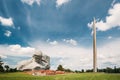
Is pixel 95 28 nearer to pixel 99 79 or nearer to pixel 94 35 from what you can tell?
pixel 94 35

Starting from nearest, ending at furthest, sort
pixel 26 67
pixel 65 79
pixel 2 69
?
pixel 65 79 < pixel 2 69 < pixel 26 67

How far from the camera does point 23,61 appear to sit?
1859 inches

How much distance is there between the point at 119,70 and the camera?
33938mm

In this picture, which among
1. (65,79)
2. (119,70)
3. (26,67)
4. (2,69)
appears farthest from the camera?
(26,67)

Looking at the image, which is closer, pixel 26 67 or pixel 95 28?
pixel 95 28

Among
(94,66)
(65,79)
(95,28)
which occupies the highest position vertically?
(95,28)

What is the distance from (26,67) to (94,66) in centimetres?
1723

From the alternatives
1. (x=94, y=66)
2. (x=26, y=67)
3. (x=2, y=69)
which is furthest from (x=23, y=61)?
(x=94, y=66)

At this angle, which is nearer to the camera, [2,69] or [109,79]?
[109,79]

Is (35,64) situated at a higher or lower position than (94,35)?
lower

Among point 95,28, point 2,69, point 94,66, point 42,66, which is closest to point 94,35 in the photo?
point 95,28

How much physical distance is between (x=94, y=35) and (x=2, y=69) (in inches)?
790

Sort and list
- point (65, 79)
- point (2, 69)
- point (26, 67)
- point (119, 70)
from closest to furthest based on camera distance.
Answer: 1. point (65, 79)
2. point (119, 70)
3. point (2, 69)
4. point (26, 67)

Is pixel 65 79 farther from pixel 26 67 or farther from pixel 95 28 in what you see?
pixel 26 67
